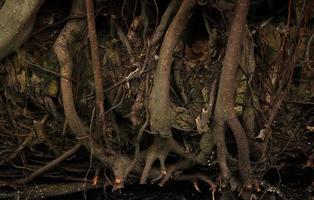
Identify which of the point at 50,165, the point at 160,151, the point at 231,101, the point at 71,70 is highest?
the point at 71,70

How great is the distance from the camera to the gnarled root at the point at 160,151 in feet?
11.4

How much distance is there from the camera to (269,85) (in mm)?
3660

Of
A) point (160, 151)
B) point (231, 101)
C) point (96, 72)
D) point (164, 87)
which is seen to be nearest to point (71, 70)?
point (96, 72)

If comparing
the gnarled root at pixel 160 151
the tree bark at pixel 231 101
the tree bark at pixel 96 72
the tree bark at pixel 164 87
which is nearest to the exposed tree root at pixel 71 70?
the tree bark at pixel 96 72

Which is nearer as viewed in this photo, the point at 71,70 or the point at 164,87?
the point at 164,87

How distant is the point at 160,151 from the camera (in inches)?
138

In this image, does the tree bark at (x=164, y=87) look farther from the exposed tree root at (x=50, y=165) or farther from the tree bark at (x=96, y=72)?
the exposed tree root at (x=50, y=165)

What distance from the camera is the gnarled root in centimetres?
347

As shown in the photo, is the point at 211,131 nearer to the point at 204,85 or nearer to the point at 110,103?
the point at 204,85

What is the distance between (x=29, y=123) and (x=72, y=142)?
0.36 metres

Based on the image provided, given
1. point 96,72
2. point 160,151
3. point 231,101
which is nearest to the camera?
point 231,101

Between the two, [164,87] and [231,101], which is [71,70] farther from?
[231,101]

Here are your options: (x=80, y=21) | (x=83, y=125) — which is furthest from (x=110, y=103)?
(x=80, y=21)

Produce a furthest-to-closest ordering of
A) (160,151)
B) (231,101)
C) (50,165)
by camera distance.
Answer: (50,165)
(160,151)
(231,101)
